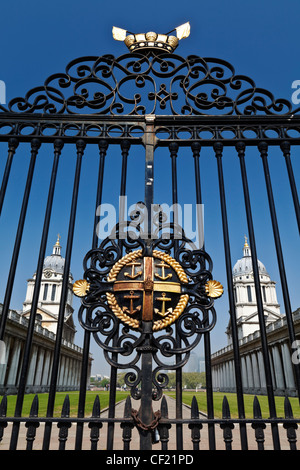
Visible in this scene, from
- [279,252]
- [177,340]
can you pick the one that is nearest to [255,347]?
[279,252]

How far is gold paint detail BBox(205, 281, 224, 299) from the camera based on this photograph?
425 centimetres

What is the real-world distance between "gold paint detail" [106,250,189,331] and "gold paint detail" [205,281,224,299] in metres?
0.28

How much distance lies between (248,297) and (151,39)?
6892 centimetres

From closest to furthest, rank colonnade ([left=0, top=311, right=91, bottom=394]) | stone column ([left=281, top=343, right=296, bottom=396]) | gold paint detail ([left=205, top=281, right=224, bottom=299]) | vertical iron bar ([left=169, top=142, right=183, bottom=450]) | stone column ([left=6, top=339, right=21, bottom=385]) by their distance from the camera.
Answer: vertical iron bar ([left=169, top=142, right=183, bottom=450]) < gold paint detail ([left=205, top=281, right=224, bottom=299]) < colonnade ([left=0, top=311, right=91, bottom=394]) < stone column ([left=6, top=339, right=21, bottom=385]) < stone column ([left=281, top=343, right=296, bottom=396])

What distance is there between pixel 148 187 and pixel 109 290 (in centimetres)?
162

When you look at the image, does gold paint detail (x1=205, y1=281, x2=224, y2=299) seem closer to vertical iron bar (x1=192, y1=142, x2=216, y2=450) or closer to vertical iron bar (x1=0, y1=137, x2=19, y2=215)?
vertical iron bar (x1=192, y1=142, x2=216, y2=450)

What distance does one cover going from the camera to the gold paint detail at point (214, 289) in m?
4.25

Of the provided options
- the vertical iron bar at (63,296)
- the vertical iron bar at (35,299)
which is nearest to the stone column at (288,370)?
the vertical iron bar at (63,296)

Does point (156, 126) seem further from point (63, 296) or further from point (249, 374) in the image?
point (249, 374)

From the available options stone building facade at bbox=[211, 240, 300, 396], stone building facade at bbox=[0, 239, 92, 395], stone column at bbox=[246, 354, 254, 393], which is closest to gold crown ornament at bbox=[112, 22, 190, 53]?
stone building facade at bbox=[0, 239, 92, 395]

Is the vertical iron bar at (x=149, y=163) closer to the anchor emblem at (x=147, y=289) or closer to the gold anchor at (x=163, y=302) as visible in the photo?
the anchor emblem at (x=147, y=289)

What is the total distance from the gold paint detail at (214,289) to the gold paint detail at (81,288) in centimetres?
152

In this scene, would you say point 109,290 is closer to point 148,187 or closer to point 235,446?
point 148,187

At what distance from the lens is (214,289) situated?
4277 mm
